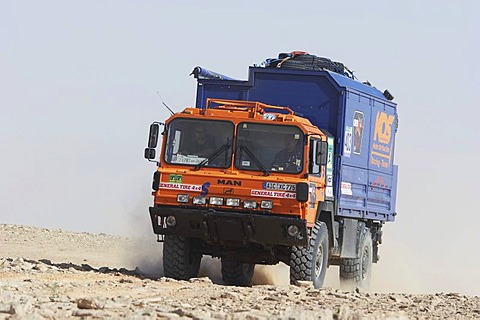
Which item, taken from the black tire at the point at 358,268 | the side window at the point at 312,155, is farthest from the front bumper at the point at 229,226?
the black tire at the point at 358,268

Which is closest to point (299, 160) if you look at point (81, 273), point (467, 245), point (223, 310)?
point (81, 273)

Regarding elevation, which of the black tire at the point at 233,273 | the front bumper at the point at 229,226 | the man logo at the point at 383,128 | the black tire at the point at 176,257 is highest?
the man logo at the point at 383,128

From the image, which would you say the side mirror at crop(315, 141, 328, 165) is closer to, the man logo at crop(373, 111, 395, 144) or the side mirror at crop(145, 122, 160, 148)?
the side mirror at crop(145, 122, 160, 148)

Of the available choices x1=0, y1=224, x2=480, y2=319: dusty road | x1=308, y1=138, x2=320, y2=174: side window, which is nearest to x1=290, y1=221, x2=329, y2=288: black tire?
x1=0, y1=224, x2=480, y2=319: dusty road

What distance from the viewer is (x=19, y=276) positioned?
1619 cm

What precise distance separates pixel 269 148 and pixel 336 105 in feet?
7.30

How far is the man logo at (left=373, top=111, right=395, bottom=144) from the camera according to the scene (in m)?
21.4

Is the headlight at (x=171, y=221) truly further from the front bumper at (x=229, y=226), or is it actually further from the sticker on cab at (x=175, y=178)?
the sticker on cab at (x=175, y=178)

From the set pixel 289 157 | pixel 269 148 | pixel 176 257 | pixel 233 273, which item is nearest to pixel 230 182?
pixel 269 148

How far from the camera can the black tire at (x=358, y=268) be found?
2114 cm

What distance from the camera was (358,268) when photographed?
21.2 meters

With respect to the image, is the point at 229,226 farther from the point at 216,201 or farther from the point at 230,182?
the point at 230,182

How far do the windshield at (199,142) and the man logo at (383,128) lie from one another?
430 cm

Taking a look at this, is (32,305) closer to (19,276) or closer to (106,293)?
(106,293)
